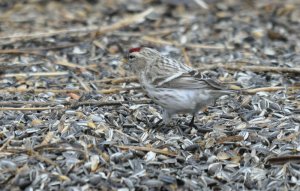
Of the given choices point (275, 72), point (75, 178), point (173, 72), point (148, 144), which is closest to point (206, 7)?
point (275, 72)

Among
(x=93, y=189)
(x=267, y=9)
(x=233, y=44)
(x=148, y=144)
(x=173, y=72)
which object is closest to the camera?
(x=93, y=189)

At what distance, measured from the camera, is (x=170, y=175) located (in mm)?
4543

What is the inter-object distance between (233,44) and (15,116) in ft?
10.3

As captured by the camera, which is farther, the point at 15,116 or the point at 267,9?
the point at 267,9

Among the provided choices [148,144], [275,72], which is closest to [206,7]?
[275,72]

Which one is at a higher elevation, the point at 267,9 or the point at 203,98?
the point at 203,98

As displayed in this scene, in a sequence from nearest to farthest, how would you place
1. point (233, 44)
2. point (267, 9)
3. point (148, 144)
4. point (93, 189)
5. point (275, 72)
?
point (93, 189) → point (148, 144) → point (275, 72) → point (233, 44) → point (267, 9)

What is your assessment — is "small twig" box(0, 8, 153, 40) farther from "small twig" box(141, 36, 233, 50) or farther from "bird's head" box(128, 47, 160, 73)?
"bird's head" box(128, 47, 160, 73)

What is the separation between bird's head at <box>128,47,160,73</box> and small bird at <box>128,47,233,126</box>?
43 mm

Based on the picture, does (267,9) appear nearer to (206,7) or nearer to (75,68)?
(206,7)

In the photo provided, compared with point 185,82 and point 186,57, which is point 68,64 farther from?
point 185,82

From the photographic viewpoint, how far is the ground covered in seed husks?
459cm

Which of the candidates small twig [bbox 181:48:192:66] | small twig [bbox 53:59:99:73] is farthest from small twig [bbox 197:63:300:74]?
small twig [bbox 53:59:99:73]

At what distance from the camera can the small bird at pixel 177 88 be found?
5.13m
